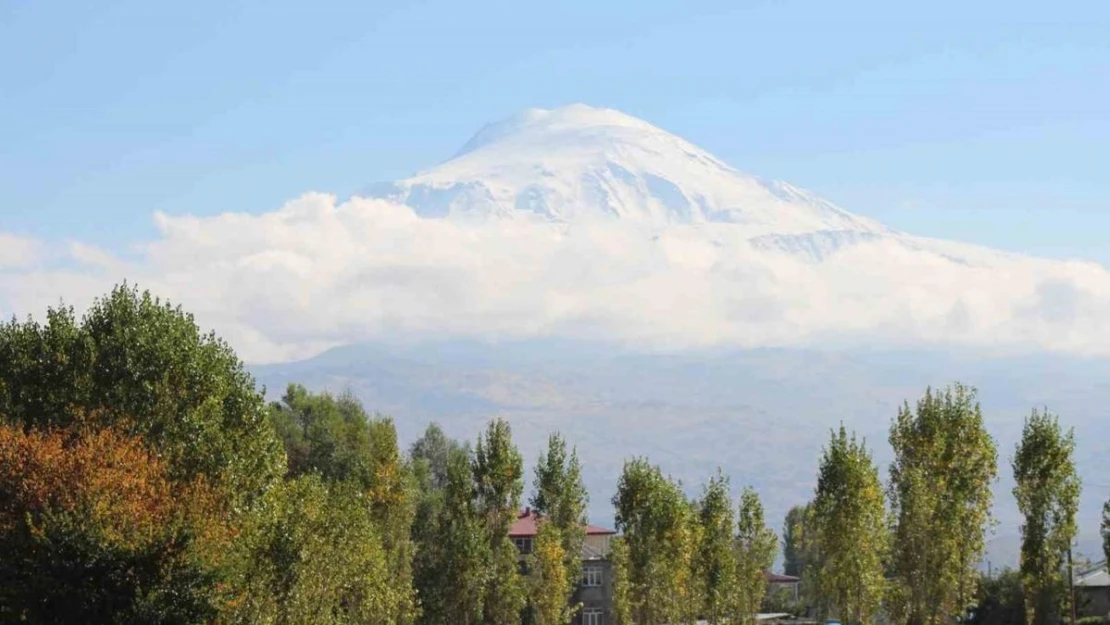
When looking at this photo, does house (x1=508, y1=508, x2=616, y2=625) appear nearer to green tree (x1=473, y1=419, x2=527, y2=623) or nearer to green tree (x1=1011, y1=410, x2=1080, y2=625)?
green tree (x1=473, y1=419, x2=527, y2=623)

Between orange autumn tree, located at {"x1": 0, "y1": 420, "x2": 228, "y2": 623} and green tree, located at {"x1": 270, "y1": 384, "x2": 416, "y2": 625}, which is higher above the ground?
green tree, located at {"x1": 270, "y1": 384, "x2": 416, "y2": 625}

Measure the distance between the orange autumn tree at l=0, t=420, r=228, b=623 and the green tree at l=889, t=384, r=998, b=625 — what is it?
35.6 metres

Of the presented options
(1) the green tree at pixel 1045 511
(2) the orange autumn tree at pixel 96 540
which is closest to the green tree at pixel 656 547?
(1) the green tree at pixel 1045 511

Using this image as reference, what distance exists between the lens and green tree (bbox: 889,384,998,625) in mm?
81250

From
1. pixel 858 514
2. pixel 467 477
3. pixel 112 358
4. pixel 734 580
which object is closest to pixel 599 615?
pixel 467 477

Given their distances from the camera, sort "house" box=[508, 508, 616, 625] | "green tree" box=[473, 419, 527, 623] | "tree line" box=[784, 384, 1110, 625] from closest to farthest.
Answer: "tree line" box=[784, 384, 1110, 625], "green tree" box=[473, 419, 527, 623], "house" box=[508, 508, 616, 625]

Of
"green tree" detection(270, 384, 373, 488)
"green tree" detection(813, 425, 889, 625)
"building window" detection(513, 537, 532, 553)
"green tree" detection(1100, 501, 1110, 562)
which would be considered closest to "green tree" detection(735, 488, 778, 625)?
"green tree" detection(813, 425, 889, 625)

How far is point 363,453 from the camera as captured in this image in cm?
12700

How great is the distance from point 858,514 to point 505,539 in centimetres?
2777

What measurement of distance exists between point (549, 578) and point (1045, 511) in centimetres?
3396

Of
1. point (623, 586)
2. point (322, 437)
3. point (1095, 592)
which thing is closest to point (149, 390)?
point (623, 586)

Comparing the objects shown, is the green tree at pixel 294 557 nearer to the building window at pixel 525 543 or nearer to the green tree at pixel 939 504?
the green tree at pixel 939 504

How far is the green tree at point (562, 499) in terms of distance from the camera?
353 feet

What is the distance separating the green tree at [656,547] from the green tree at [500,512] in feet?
24.2
